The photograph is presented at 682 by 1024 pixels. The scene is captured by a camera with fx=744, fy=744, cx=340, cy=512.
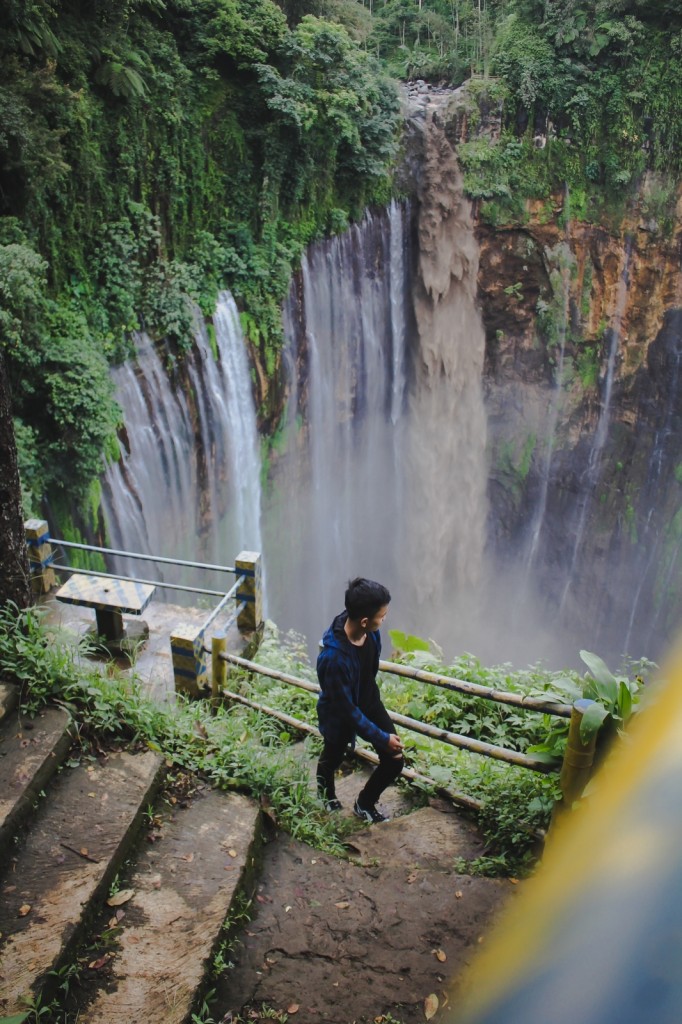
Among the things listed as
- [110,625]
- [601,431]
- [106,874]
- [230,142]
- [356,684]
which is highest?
[230,142]

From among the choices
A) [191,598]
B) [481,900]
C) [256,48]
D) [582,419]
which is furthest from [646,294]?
[481,900]

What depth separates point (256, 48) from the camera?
9953 mm

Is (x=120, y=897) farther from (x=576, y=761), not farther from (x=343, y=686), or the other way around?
(x=576, y=761)

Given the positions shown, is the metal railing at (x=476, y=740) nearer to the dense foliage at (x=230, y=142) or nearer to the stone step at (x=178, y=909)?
the stone step at (x=178, y=909)

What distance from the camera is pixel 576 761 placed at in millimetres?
A: 2717

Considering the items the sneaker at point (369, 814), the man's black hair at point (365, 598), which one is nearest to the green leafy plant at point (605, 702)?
the man's black hair at point (365, 598)

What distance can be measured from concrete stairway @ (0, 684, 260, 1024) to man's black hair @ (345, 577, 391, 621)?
3.37 feet

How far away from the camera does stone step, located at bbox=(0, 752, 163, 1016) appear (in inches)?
91.2

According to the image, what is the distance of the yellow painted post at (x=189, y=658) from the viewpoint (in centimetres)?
476

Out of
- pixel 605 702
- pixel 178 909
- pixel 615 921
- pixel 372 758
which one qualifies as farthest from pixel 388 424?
pixel 615 921

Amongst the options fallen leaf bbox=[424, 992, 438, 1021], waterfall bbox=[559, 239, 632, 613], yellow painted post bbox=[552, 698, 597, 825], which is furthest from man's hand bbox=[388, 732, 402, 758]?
waterfall bbox=[559, 239, 632, 613]

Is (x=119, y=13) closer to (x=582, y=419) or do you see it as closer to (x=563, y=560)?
(x=582, y=419)

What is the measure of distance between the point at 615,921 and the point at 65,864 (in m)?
2.62

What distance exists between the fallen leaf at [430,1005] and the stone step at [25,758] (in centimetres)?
154
